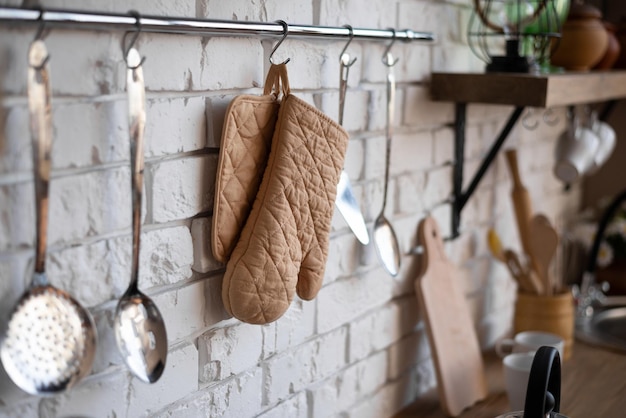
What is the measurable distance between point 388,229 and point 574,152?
55 cm

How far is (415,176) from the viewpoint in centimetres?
129

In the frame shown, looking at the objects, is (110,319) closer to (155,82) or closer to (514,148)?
(155,82)

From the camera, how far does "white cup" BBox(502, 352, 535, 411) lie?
1246 millimetres

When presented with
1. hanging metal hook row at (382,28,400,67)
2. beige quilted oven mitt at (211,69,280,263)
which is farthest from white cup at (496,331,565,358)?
beige quilted oven mitt at (211,69,280,263)

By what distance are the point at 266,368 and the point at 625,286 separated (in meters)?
1.20

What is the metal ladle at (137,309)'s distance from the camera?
2.37ft

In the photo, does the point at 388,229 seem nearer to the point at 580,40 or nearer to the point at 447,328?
the point at 447,328

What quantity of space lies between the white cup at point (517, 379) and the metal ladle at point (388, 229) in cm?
28

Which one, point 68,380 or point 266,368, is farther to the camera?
point 266,368

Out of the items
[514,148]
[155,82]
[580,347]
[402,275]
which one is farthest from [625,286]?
[155,82]

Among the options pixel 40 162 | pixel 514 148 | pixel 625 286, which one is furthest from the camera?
pixel 625 286

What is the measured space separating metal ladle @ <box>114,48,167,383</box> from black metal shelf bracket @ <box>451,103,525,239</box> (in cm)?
76

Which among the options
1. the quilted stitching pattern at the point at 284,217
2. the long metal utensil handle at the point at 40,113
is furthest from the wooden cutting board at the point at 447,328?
the long metal utensil handle at the point at 40,113

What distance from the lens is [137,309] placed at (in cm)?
76
